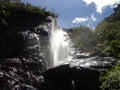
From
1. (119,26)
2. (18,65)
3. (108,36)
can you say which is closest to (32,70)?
(18,65)

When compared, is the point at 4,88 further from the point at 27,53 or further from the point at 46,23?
the point at 46,23

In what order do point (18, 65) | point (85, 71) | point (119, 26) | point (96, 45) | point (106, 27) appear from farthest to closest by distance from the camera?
point (106, 27) → point (119, 26) → point (96, 45) → point (18, 65) → point (85, 71)

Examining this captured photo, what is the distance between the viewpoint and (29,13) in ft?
126

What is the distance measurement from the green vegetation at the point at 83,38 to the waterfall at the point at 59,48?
1.31 metres

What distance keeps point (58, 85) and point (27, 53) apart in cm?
545

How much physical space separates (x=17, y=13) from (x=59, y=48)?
766 cm

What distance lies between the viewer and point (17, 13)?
37781 mm

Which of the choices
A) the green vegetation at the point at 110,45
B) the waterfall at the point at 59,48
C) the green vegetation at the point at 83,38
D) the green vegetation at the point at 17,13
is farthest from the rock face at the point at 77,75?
A: the green vegetation at the point at 83,38

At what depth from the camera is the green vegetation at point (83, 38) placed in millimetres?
41816

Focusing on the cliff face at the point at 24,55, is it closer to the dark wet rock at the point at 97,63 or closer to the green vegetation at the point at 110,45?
the dark wet rock at the point at 97,63

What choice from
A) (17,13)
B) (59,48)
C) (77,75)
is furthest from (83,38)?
(77,75)

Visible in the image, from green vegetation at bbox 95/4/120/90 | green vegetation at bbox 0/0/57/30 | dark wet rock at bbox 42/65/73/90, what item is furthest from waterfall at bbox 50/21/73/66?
dark wet rock at bbox 42/65/73/90

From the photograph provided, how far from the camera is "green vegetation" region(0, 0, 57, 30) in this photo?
3584 cm

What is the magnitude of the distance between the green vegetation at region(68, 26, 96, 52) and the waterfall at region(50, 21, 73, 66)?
1.31 metres
